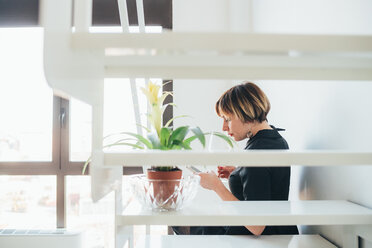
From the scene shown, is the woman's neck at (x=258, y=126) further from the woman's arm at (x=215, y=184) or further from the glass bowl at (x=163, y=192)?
the glass bowl at (x=163, y=192)

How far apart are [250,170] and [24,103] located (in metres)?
2.02

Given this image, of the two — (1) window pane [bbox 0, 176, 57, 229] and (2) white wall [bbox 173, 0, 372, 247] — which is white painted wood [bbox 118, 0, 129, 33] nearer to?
(2) white wall [bbox 173, 0, 372, 247]

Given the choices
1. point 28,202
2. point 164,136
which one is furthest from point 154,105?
point 28,202

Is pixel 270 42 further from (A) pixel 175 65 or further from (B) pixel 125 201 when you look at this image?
(B) pixel 125 201

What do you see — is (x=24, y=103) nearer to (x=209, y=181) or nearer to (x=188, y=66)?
(x=209, y=181)

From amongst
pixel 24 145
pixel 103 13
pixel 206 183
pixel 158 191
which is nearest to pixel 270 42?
pixel 158 191

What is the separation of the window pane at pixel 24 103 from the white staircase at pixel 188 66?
2004 millimetres

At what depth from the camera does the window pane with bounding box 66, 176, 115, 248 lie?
2.69 m

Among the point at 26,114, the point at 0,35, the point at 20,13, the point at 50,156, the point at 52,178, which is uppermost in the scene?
the point at 20,13

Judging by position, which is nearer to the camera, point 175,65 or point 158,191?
point 175,65

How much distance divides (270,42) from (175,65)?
222 millimetres

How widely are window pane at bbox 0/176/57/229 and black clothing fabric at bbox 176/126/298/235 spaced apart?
1.62 metres

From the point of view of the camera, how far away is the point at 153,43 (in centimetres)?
60

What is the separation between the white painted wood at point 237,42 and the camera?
23.4 inches
